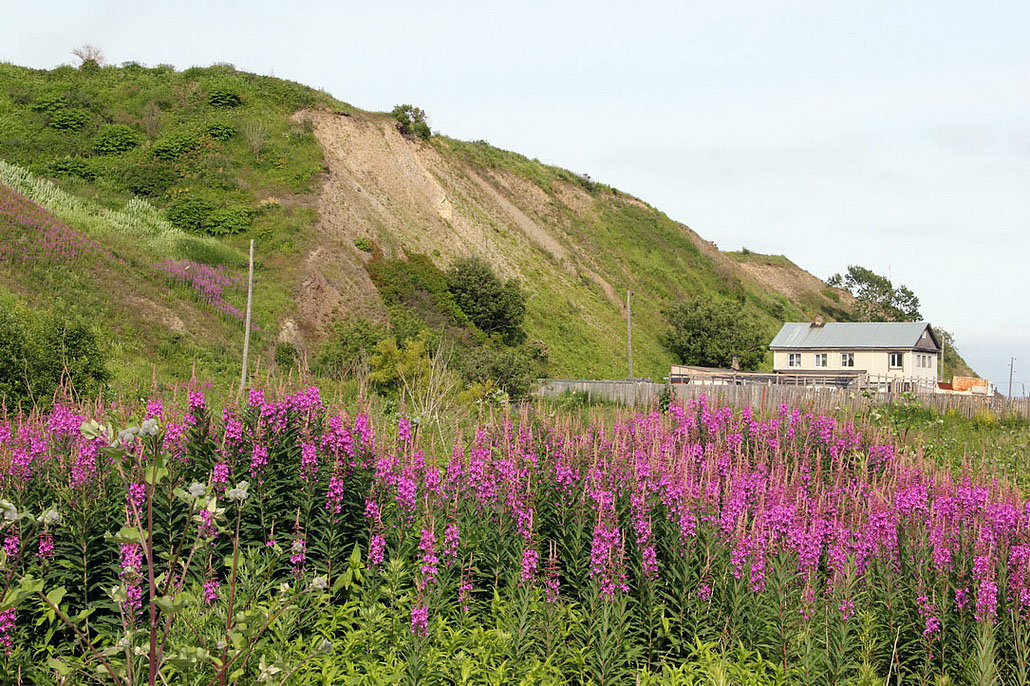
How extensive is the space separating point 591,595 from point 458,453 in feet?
6.00

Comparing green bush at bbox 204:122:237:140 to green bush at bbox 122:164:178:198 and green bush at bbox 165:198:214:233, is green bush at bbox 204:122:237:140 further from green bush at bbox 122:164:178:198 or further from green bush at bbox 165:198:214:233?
green bush at bbox 165:198:214:233

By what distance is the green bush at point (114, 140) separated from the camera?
4738 centimetres

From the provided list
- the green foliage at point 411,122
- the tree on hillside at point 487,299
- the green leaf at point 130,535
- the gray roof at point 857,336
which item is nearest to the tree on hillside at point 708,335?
the gray roof at point 857,336

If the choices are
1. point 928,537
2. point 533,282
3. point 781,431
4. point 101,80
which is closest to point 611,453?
point 928,537

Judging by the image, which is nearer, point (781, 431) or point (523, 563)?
point (523, 563)

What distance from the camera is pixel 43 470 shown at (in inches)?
241

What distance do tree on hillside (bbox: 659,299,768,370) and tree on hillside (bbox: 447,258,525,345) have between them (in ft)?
51.5

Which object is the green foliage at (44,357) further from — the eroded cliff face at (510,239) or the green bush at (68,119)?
the green bush at (68,119)

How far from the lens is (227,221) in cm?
4247

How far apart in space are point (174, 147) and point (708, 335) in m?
37.9

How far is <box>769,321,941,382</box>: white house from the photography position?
200 feet

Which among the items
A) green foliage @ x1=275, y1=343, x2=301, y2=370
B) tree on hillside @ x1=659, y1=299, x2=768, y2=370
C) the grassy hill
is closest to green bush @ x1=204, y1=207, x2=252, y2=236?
the grassy hill

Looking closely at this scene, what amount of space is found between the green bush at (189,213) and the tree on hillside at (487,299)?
45.9ft

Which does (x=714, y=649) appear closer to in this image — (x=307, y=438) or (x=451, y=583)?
(x=451, y=583)
